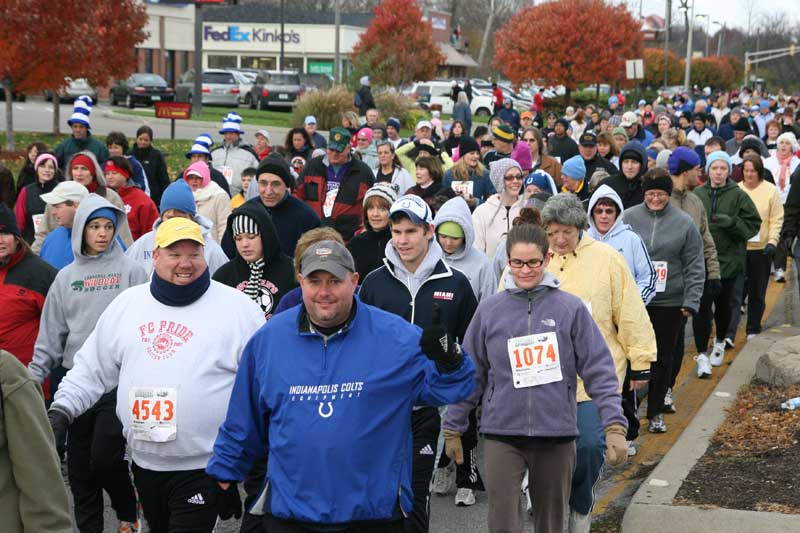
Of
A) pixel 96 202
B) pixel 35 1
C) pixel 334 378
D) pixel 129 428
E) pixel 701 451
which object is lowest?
pixel 701 451

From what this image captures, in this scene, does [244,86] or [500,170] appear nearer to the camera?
[500,170]

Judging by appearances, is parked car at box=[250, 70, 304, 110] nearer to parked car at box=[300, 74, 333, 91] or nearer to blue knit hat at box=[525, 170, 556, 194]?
parked car at box=[300, 74, 333, 91]

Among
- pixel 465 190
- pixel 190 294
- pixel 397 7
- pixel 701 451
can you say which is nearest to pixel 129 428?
pixel 190 294

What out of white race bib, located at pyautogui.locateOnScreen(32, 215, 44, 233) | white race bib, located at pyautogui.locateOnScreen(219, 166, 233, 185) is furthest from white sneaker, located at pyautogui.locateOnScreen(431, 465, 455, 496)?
white race bib, located at pyautogui.locateOnScreen(219, 166, 233, 185)

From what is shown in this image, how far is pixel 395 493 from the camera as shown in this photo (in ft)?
14.0

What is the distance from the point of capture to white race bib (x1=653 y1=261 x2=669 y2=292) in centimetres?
891

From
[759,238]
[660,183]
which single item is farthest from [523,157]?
[660,183]

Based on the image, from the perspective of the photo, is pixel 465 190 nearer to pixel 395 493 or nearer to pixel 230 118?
pixel 230 118

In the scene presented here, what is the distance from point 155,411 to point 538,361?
184cm

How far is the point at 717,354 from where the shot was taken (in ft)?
37.8

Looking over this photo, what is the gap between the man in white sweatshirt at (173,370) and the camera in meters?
5.22

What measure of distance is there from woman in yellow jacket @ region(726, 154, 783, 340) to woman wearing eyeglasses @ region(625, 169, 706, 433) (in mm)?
3150

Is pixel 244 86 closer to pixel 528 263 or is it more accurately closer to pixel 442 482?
pixel 442 482

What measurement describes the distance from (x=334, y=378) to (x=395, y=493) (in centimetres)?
Result: 48
